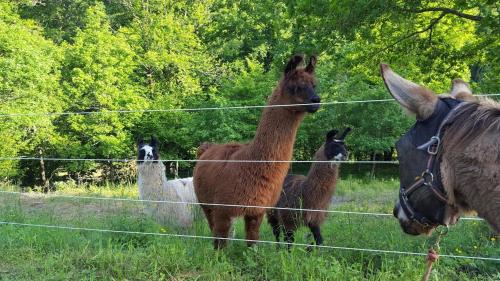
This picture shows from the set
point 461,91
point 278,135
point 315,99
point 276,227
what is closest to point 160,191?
point 276,227

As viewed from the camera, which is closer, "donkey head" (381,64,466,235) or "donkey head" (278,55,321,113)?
"donkey head" (381,64,466,235)

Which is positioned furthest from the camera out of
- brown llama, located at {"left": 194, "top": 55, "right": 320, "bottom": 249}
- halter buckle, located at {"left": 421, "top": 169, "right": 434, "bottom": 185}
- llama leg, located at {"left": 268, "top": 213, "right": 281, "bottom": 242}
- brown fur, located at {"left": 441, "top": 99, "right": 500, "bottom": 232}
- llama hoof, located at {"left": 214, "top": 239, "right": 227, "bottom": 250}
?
llama leg, located at {"left": 268, "top": 213, "right": 281, "bottom": 242}

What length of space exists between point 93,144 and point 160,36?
781cm

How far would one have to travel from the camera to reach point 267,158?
500 centimetres

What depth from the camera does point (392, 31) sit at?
963 cm

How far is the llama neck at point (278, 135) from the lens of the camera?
498 centimetres

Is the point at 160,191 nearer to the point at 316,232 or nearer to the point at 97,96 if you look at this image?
the point at 316,232

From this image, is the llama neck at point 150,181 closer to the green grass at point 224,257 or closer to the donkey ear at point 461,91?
the green grass at point 224,257

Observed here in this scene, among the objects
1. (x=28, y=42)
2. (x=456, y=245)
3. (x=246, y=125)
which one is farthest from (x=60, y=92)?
(x=456, y=245)

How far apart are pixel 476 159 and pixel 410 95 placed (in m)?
0.33

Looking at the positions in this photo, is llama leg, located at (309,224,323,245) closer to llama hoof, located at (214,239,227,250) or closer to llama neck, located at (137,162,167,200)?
llama hoof, located at (214,239,227,250)

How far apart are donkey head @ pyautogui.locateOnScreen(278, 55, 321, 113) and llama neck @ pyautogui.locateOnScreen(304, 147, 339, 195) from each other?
1.85 metres

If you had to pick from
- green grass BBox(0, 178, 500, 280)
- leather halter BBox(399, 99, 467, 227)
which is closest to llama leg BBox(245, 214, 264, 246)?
green grass BBox(0, 178, 500, 280)

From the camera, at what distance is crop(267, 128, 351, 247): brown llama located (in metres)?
6.34
